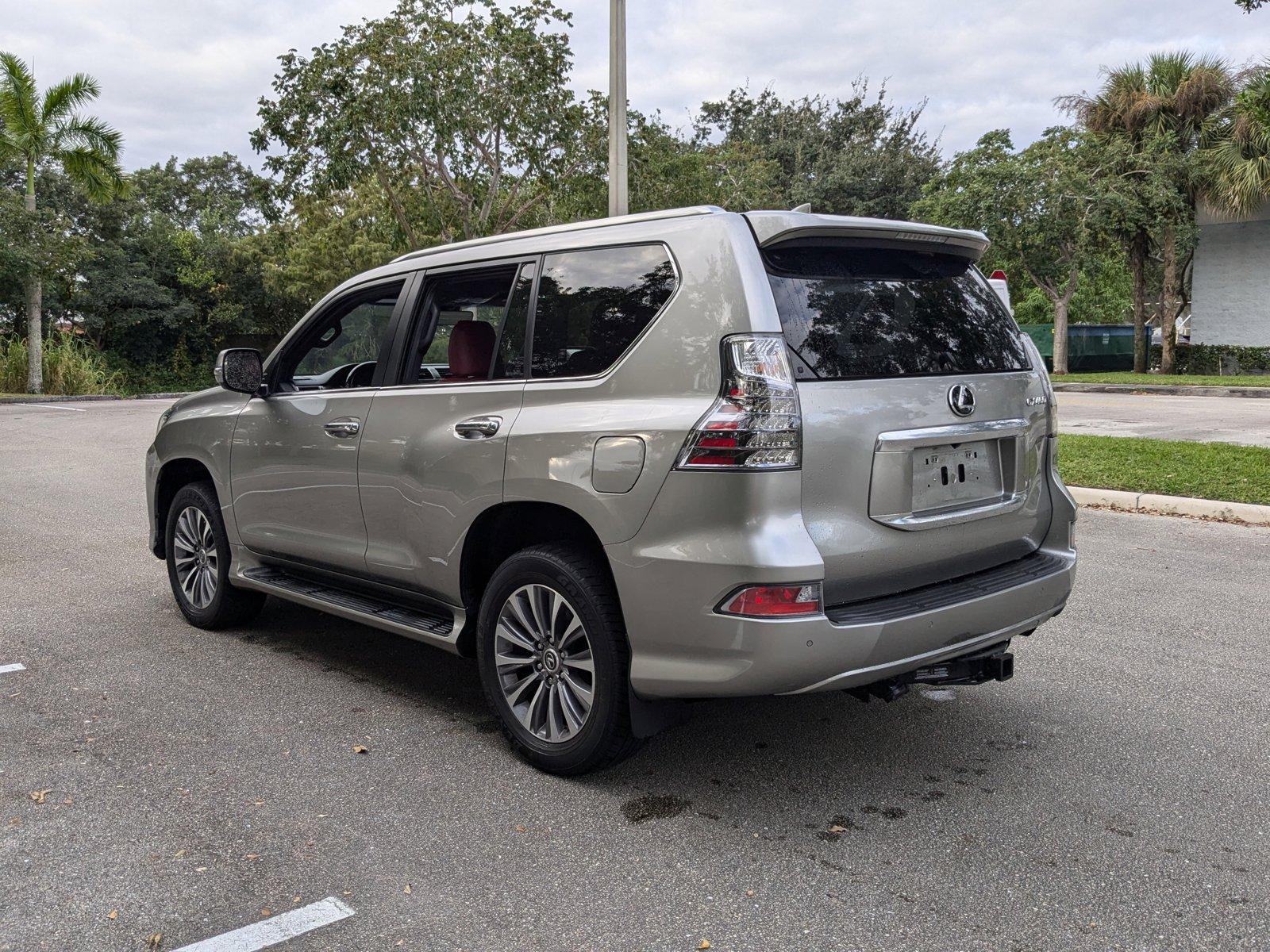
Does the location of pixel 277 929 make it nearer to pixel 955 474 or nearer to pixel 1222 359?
pixel 955 474

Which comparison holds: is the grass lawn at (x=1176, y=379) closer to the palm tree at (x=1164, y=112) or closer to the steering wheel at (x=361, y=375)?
the palm tree at (x=1164, y=112)

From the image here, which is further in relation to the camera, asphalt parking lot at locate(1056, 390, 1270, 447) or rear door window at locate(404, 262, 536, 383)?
asphalt parking lot at locate(1056, 390, 1270, 447)

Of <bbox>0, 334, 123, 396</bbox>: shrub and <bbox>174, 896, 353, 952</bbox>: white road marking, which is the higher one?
<bbox>0, 334, 123, 396</bbox>: shrub

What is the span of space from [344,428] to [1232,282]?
1300 inches

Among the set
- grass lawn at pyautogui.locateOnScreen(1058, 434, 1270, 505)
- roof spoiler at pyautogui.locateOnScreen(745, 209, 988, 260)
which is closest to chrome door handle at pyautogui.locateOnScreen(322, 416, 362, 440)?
roof spoiler at pyautogui.locateOnScreen(745, 209, 988, 260)

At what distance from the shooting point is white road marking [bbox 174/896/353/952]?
2.74m

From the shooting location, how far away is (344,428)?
4656 millimetres

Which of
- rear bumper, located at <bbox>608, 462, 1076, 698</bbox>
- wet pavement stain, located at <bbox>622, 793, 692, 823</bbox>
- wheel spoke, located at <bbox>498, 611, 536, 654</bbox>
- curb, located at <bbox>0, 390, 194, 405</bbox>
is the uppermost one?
curb, located at <bbox>0, 390, 194, 405</bbox>

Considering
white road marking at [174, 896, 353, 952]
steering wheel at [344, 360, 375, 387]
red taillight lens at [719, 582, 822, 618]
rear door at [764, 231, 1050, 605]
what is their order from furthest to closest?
steering wheel at [344, 360, 375, 387], rear door at [764, 231, 1050, 605], red taillight lens at [719, 582, 822, 618], white road marking at [174, 896, 353, 952]

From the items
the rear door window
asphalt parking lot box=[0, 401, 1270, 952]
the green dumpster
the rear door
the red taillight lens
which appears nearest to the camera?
asphalt parking lot box=[0, 401, 1270, 952]

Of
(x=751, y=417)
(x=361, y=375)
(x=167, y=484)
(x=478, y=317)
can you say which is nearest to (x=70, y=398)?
(x=167, y=484)

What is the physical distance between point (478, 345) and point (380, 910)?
2.18m

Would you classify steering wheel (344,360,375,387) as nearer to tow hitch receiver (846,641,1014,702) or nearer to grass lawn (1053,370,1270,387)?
tow hitch receiver (846,641,1014,702)

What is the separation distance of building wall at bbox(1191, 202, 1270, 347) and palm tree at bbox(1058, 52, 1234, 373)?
3.87 feet
